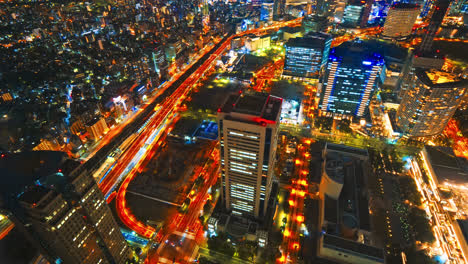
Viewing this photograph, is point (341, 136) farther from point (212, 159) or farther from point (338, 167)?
point (212, 159)

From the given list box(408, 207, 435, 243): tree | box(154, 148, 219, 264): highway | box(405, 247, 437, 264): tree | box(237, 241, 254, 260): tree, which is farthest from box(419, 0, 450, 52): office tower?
box(237, 241, 254, 260): tree

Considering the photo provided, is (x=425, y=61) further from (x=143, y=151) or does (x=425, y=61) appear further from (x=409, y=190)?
(x=143, y=151)

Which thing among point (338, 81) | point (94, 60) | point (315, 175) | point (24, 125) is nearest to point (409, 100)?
point (338, 81)

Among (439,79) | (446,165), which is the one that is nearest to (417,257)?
(446,165)

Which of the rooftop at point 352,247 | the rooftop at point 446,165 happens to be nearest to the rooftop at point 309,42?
the rooftop at point 446,165

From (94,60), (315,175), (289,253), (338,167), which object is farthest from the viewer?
(94,60)

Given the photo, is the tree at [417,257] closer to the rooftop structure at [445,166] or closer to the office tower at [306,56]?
the rooftop structure at [445,166]

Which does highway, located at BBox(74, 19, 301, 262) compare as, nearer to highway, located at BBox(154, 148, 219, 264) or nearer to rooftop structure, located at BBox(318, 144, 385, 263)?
highway, located at BBox(154, 148, 219, 264)
